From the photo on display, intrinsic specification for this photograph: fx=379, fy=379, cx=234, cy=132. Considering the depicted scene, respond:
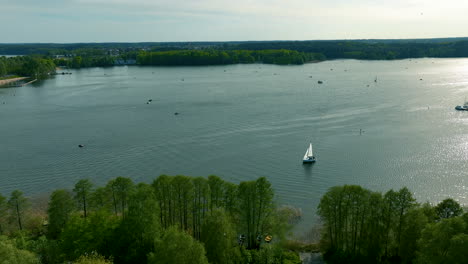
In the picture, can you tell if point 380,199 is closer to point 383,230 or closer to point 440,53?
point 383,230

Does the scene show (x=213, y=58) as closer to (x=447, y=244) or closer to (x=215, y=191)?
(x=215, y=191)

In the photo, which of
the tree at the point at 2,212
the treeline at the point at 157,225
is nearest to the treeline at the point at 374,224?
the treeline at the point at 157,225

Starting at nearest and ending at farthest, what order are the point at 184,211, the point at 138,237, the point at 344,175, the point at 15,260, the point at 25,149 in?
1. the point at 15,260
2. the point at 138,237
3. the point at 184,211
4. the point at 344,175
5. the point at 25,149

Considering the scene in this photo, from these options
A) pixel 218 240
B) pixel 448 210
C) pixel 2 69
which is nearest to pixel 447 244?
pixel 448 210

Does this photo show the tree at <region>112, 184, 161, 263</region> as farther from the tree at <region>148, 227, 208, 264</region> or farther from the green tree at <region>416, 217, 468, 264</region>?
the green tree at <region>416, 217, 468, 264</region>

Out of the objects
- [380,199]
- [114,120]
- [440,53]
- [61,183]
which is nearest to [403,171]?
[380,199]

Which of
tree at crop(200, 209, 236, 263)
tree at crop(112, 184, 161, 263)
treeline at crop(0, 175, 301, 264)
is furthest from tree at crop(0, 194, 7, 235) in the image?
tree at crop(200, 209, 236, 263)

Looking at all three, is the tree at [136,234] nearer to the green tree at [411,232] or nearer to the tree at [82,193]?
the tree at [82,193]
